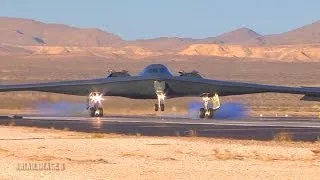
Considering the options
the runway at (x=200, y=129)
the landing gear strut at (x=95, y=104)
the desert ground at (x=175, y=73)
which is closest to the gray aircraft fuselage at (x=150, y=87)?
the landing gear strut at (x=95, y=104)

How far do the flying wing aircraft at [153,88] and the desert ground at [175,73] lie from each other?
216 inches

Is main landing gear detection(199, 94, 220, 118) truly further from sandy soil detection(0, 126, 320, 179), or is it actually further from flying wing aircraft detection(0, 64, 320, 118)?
sandy soil detection(0, 126, 320, 179)

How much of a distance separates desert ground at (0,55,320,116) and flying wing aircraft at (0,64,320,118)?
5.49 meters

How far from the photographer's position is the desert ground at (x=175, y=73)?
56591mm

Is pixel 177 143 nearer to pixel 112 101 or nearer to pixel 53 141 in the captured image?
pixel 53 141

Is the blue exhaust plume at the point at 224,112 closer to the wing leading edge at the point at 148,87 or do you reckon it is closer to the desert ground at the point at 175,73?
the desert ground at the point at 175,73

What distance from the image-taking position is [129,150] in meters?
21.2

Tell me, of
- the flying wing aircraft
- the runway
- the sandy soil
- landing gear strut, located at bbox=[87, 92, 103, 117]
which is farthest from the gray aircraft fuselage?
the sandy soil

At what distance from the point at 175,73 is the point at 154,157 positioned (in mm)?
78866

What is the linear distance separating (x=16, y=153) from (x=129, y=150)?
281 centimetres

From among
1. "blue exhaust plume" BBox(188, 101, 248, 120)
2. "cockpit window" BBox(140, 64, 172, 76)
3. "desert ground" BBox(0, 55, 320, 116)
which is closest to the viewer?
"cockpit window" BBox(140, 64, 172, 76)

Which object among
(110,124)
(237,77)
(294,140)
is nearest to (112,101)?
(110,124)

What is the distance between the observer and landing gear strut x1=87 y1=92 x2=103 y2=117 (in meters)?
42.1

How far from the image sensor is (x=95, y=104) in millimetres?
42906
